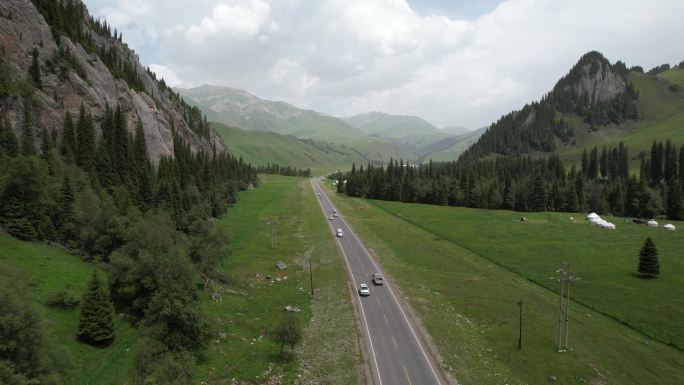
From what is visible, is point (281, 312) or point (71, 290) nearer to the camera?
point (71, 290)

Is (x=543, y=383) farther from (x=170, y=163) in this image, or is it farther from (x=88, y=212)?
(x=170, y=163)

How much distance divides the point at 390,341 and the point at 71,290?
44168 millimetres

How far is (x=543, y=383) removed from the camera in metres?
42.8

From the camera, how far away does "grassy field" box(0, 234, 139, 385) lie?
41844 millimetres

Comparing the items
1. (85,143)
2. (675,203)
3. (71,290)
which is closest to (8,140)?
(85,143)

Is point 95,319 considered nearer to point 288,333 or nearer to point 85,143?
point 288,333

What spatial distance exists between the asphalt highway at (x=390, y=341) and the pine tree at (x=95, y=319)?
32.1m

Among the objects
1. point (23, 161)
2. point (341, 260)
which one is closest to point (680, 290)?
point (341, 260)

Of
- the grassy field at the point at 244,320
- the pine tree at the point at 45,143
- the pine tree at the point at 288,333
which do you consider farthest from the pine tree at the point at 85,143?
the pine tree at the point at 288,333

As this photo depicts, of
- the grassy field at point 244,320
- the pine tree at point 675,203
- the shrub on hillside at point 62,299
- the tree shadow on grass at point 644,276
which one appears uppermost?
the pine tree at point 675,203

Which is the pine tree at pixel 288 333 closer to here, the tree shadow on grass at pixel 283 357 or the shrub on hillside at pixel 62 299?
the tree shadow on grass at pixel 283 357

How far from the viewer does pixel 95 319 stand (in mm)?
46125

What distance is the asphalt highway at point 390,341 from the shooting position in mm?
43062

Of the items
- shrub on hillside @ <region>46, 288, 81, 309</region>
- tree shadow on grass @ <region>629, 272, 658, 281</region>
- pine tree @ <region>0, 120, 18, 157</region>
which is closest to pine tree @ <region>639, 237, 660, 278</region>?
tree shadow on grass @ <region>629, 272, 658, 281</region>
